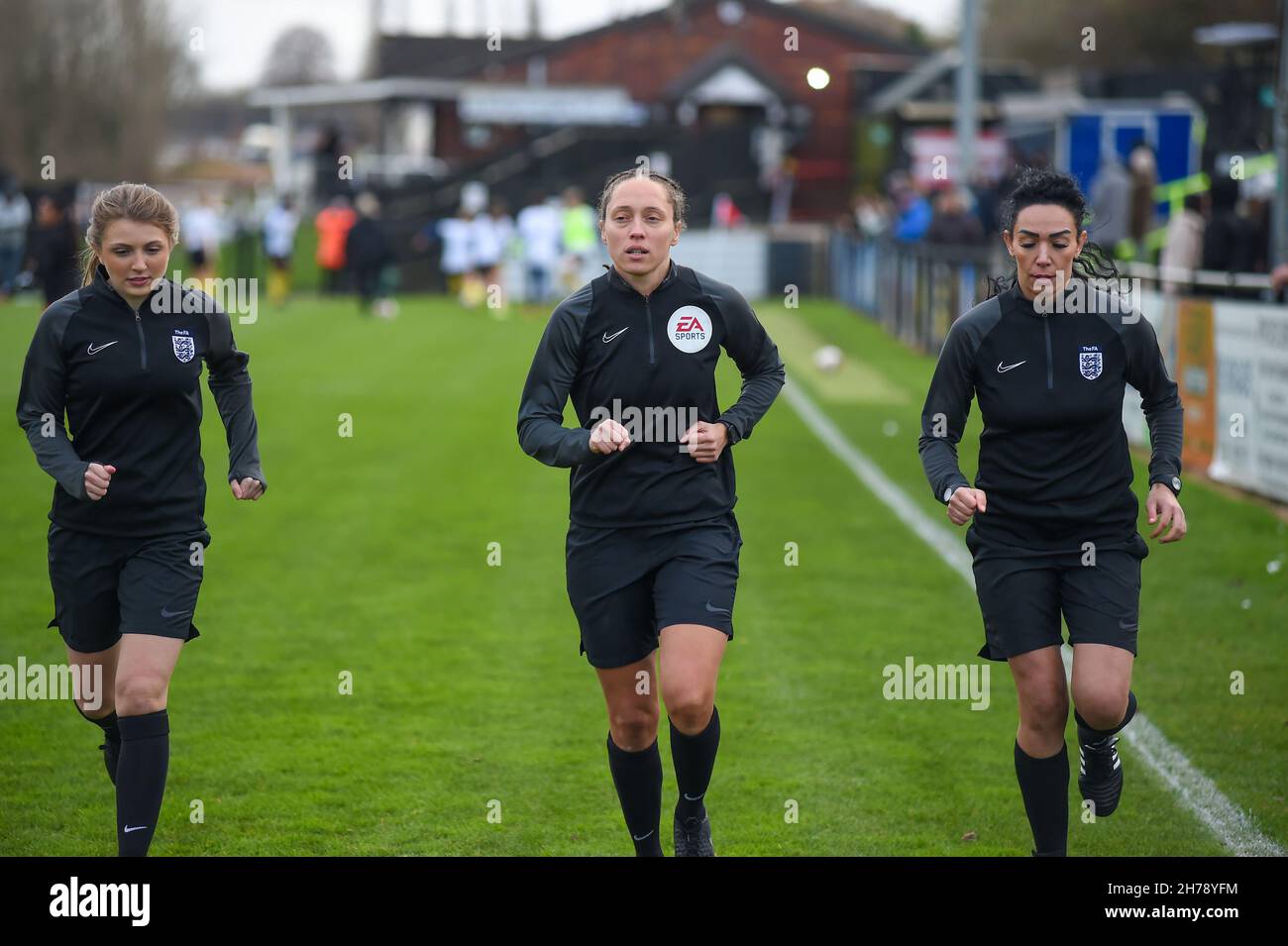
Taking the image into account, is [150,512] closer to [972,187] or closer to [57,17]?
[972,187]

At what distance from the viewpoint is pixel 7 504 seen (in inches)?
531

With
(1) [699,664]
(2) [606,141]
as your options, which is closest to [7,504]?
(1) [699,664]

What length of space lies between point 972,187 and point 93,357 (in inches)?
964

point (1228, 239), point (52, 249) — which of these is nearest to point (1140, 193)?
point (1228, 239)

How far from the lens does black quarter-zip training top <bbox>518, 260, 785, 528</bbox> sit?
5430 millimetres

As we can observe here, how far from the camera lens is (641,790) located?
220 inches

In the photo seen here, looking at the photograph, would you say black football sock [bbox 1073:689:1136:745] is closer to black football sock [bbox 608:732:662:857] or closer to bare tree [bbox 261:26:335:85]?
black football sock [bbox 608:732:662:857]

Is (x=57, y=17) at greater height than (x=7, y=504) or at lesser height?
greater

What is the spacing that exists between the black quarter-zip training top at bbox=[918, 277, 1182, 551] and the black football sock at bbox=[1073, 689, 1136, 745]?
0.54m

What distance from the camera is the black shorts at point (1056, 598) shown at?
17.5ft

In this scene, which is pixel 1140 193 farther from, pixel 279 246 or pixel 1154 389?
pixel 1154 389

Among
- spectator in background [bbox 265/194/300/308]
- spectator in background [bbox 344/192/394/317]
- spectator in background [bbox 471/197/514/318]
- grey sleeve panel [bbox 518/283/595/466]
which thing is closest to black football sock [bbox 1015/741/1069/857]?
grey sleeve panel [bbox 518/283/595/466]

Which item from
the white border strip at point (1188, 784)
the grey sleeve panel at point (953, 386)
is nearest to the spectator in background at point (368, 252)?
the white border strip at point (1188, 784)
